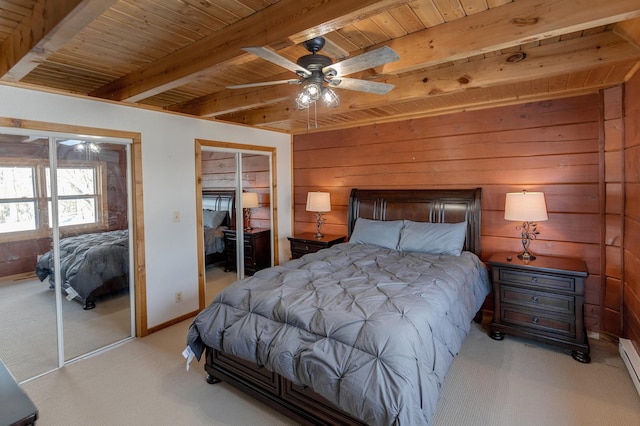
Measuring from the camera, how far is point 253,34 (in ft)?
6.06

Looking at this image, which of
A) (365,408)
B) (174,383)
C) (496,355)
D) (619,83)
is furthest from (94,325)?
(619,83)

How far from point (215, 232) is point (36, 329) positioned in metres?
1.94

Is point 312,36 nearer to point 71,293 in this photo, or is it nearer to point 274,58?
point 274,58

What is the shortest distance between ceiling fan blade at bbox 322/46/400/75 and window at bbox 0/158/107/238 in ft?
8.12

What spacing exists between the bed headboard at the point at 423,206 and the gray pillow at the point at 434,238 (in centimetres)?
15

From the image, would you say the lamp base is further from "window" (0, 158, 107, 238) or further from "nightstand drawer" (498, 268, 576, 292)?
"window" (0, 158, 107, 238)

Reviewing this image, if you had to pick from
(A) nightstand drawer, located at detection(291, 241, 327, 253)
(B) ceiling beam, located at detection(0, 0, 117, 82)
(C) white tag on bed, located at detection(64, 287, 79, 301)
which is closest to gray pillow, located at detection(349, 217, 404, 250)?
(A) nightstand drawer, located at detection(291, 241, 327, 253)

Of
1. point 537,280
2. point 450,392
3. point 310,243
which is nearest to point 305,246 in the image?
point 310,243

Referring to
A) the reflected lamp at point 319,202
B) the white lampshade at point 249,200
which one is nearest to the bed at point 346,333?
the reflected lamp at point 319,202

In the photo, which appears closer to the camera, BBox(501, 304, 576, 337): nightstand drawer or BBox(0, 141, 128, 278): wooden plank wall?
BBox(0, 141, 128, 278): wooden plank wall

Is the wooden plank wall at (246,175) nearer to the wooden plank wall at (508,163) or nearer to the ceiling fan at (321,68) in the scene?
the wooden plank wall at (508,163)

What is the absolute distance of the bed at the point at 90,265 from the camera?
2.83 meters

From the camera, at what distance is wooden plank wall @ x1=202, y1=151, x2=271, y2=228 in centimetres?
403

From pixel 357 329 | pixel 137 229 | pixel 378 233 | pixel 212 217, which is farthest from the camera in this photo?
pixel 212 217
